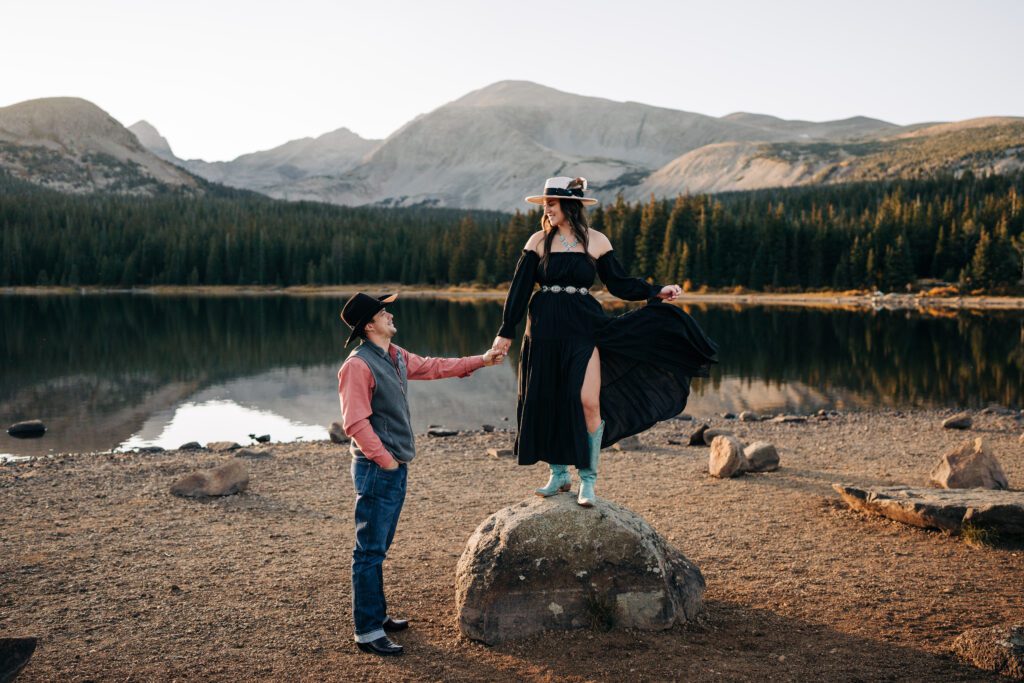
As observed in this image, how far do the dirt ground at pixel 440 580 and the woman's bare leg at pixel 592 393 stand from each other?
1.82 meters

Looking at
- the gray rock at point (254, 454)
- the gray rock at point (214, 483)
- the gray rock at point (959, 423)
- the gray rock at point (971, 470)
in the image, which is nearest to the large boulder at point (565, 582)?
the gray rock at point (971, 470)

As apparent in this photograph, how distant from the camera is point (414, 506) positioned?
40.5 ft

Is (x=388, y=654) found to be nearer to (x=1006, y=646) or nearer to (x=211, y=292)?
(x=1006, y=646)

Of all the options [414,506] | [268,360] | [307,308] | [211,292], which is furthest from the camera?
[211,292]

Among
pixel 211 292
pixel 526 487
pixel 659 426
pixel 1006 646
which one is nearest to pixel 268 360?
pixel 659 426

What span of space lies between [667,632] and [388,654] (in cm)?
230

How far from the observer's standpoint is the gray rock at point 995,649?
6.14 m

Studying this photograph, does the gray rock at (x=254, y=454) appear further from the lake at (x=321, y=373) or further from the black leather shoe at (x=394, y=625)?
the black leather shoe at (x=394, y=625)

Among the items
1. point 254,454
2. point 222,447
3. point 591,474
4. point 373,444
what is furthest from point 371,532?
point 222,447

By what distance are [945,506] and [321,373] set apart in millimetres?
30436

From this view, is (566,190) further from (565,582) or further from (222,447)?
(222,447)

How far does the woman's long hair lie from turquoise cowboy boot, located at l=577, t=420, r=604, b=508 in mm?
1578

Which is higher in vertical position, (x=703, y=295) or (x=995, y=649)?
(x=995, y=649)

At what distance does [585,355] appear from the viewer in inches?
301
